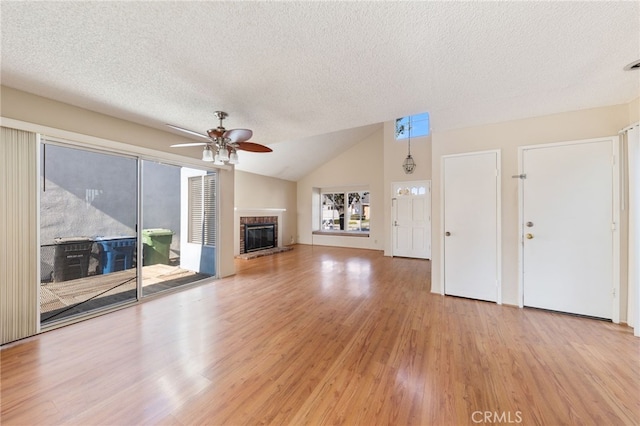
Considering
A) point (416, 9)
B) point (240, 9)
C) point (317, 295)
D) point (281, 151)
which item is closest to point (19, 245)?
point (240, 9)

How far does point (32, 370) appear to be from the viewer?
1.87 m

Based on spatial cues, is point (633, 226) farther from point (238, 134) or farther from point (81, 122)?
point (81, 122)

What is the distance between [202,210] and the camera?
14.8 ft

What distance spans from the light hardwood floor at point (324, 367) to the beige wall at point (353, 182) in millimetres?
4421

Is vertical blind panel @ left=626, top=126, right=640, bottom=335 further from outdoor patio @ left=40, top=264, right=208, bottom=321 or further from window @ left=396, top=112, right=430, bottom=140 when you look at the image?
outdoor patio @ left=40, top=264, right=208, bottom=321

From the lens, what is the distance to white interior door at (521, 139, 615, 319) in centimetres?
268

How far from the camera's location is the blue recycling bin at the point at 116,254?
10.8 ft

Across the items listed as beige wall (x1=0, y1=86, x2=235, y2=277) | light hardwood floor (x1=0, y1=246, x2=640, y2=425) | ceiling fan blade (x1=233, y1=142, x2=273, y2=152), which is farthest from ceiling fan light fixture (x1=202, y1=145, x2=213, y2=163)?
light hardwood floor (x1=0, y1=246, x2=640, y2=425)

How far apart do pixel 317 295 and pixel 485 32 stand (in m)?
3.32

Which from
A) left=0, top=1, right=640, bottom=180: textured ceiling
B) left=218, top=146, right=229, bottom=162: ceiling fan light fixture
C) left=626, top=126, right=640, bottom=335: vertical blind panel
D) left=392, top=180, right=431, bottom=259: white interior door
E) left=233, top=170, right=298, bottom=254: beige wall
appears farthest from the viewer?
left=233, top=170, right=298, bottom=254: beige wall

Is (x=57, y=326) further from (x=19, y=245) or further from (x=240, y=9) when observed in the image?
(x=240, y=9)

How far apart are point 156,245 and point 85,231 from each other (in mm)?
1047

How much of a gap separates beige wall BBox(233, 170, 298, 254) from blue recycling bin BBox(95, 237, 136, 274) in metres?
2.52

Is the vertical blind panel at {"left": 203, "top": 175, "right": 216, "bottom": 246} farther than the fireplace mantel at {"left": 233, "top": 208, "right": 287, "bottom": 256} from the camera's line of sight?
No
